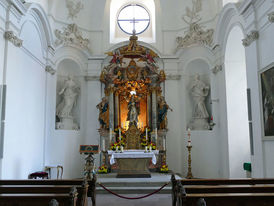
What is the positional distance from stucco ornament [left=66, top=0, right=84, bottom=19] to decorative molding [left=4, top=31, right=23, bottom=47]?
449 cm

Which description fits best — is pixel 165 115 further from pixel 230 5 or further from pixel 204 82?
pixel 230 5

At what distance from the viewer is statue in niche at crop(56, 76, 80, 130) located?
11.5 metres

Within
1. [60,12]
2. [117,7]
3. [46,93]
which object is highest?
[117,7]

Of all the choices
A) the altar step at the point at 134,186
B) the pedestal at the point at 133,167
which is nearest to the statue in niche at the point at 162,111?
the pedestal at the point at 133,167

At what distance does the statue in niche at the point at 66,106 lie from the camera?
37.8 ft

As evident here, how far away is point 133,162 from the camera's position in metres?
9.66

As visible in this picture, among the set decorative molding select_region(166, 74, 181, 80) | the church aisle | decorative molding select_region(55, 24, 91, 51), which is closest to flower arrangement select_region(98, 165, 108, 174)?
the church aisle

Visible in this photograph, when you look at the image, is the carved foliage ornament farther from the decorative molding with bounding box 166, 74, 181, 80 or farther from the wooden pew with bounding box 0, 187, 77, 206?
the wooden pew with bounding box 0, 187, 77, 206

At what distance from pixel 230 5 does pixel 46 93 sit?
7.29 meters

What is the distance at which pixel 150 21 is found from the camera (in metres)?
13.5

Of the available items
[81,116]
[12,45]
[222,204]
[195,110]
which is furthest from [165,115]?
[222,204]

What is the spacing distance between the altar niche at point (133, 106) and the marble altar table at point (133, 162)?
4.98 ft

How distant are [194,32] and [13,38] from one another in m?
7.24

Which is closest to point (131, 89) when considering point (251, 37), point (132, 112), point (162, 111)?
point (132, 112)
